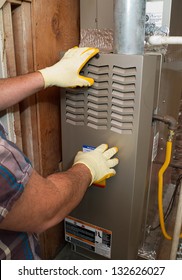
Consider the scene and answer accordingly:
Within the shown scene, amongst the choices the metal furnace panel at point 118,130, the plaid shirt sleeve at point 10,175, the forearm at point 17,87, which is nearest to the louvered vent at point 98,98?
the metal furnace panel at point 118,130

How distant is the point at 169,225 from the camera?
1.48m

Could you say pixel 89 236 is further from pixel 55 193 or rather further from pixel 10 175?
pixel 10 175

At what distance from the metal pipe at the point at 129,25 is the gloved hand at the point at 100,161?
347mm

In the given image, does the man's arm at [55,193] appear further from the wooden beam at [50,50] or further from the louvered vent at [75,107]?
the wooden beam at [50,50]

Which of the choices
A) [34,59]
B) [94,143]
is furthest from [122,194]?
[34,59]

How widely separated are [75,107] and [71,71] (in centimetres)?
15

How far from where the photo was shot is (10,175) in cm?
56

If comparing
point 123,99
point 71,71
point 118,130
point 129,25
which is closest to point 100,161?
point 118,130

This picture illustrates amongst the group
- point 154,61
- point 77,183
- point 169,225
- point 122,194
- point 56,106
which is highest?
point 154,61

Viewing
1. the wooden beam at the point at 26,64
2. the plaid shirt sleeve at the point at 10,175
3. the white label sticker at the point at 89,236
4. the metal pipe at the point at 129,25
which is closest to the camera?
the plaid shirt sleeve at the point at 10,175

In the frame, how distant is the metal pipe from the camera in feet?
2.64

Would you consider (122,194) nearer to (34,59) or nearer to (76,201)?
(76,201)

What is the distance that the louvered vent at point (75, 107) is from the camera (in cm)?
96

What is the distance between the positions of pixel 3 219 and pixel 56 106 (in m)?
0.67
